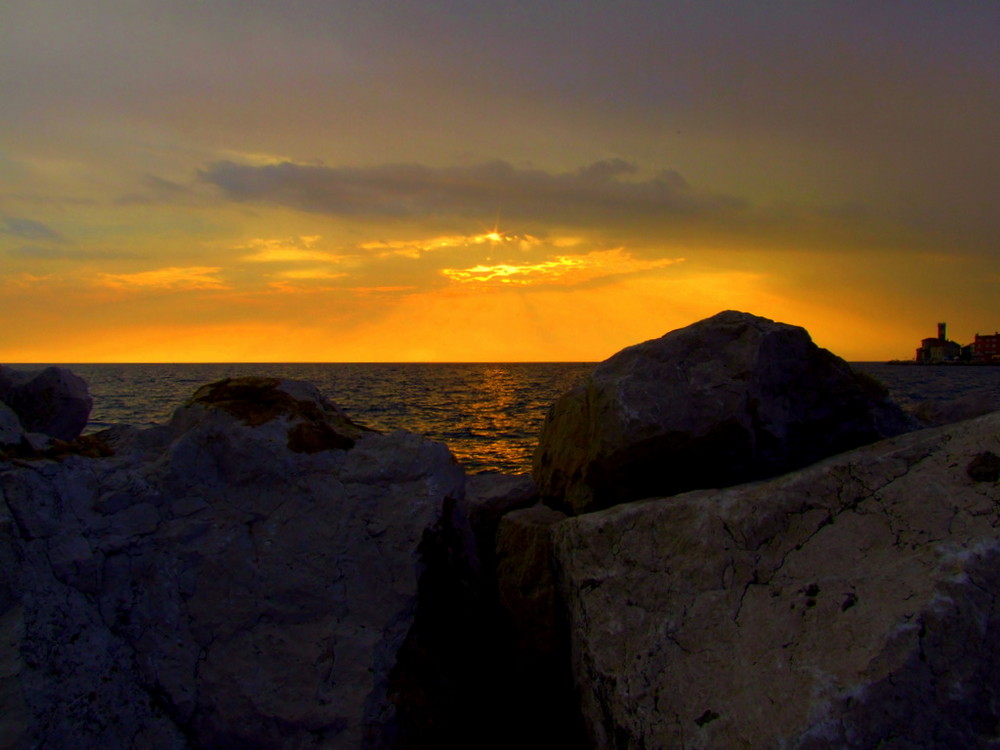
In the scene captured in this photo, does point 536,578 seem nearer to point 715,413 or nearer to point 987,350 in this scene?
point 715,413

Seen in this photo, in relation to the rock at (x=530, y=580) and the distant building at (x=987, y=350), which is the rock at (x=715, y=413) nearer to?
the rock at (x=530, y=580)

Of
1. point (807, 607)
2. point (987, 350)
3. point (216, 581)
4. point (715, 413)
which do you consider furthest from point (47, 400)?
point (987, 350)

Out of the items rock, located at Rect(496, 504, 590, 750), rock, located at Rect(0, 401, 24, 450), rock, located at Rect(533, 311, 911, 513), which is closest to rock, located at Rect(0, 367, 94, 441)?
rock, located at Rect(0, 401, 24, 450)

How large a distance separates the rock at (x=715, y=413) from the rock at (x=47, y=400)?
7.56 m

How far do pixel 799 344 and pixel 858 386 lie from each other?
724 mm

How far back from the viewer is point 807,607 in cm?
370

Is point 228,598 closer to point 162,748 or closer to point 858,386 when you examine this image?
point 162,748

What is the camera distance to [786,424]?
5.96m

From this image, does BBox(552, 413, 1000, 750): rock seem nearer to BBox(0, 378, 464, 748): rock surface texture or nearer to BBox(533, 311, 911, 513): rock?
BBox(533, 311, 911, 513): rock

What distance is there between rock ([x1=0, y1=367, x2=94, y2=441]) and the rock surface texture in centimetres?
425

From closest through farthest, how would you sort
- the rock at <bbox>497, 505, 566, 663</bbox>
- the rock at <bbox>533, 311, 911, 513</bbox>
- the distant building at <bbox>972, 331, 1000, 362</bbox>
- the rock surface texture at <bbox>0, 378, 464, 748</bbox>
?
the rock surface texture at <bbox>0, 378, 464, 748</bbox>, the rock at <bbox>497, 505, 566, 663</bbox>, the rock at <bbox>533, 311, 911, 513</bbox>, the distant building at <bbox>972, 331, 1000, 362</bbox>

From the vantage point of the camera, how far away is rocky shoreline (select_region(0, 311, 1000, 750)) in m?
3.43

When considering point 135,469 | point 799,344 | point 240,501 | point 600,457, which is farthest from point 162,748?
point 799,344

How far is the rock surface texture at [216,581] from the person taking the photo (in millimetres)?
3932
